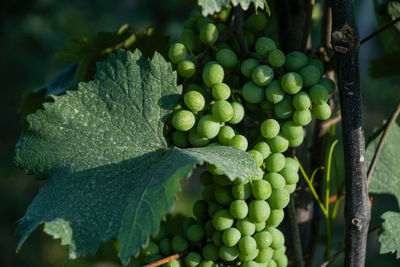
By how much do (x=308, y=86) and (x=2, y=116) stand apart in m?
4.10

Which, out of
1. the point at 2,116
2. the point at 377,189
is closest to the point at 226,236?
the point at 377,189

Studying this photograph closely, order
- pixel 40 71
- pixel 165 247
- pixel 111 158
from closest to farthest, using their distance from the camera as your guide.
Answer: pixel 111 158, pixel 165 247, pixel 40 71

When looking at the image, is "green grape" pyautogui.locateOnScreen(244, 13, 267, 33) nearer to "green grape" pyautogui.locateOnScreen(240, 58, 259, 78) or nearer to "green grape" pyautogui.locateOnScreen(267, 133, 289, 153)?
"green grape" pyautogui.locateOnScreen(240, 58, 259, 78)

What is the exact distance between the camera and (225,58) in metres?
0.67

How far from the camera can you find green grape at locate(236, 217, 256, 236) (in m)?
0.62

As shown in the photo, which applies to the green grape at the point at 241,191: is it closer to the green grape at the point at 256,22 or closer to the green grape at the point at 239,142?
the green grape at the point at 239,142

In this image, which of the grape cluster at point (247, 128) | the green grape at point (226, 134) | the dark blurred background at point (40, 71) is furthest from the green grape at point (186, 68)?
the dark blurred background at point (40, 71)

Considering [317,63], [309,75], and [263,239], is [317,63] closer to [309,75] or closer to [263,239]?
[309,75]

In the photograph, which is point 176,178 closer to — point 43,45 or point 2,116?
point 43,45

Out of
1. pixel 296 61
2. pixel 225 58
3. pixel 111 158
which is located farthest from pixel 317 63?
pixel 111 158

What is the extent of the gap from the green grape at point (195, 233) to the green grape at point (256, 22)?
0.37m

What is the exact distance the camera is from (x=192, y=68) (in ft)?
2.21

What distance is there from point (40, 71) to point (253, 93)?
3.29 meters

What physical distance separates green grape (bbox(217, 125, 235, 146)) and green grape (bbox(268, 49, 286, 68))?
13 centimetres
